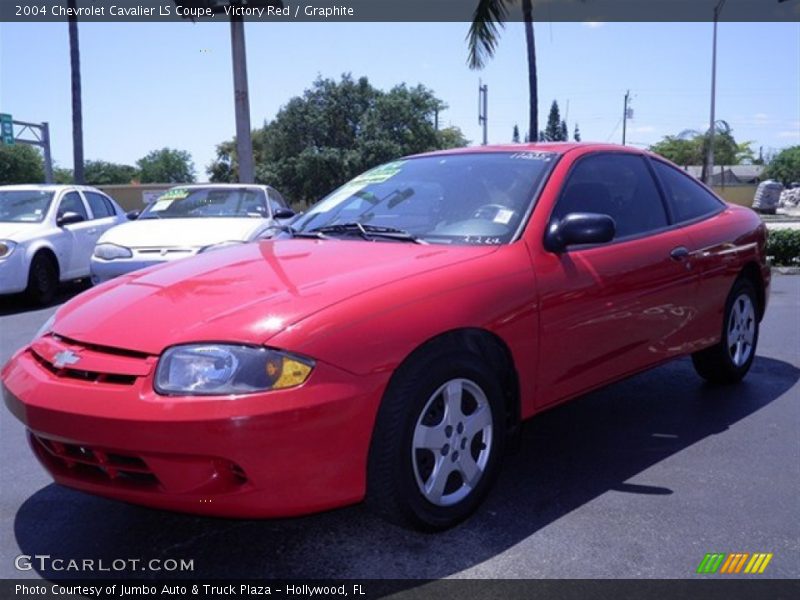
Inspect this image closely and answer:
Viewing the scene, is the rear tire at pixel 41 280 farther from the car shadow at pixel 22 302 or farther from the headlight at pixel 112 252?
the headlight at pixel 112 252

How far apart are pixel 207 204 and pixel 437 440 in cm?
675

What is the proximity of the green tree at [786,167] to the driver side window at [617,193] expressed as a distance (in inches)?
3519

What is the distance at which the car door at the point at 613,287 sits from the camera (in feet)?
11.6

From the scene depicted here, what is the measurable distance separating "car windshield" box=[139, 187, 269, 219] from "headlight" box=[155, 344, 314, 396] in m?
6.29

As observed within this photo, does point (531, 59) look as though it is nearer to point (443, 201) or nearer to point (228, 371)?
point (443, 201)

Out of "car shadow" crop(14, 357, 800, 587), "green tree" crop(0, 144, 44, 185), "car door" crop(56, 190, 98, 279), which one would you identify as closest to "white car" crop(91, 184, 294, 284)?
"car door" crop(56, 190, 98, 279)

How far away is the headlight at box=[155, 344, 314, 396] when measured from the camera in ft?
8.38

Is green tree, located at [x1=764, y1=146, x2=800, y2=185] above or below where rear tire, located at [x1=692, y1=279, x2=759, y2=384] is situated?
below

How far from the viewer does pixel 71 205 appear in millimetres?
10414

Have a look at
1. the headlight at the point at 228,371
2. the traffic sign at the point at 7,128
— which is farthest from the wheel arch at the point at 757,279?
the traffic sign at the point at 7,128

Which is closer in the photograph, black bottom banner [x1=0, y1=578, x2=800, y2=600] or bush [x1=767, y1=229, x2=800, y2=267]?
black bottom banner [x1=0, y1=578, x2=800, y2=600]

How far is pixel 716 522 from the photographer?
10.5 ft

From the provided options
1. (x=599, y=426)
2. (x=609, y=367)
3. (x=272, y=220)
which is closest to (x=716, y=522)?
(x=609, y=367)

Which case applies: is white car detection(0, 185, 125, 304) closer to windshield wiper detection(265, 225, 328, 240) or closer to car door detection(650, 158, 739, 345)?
windshield wiper detection(265, 225, 328, 240)
